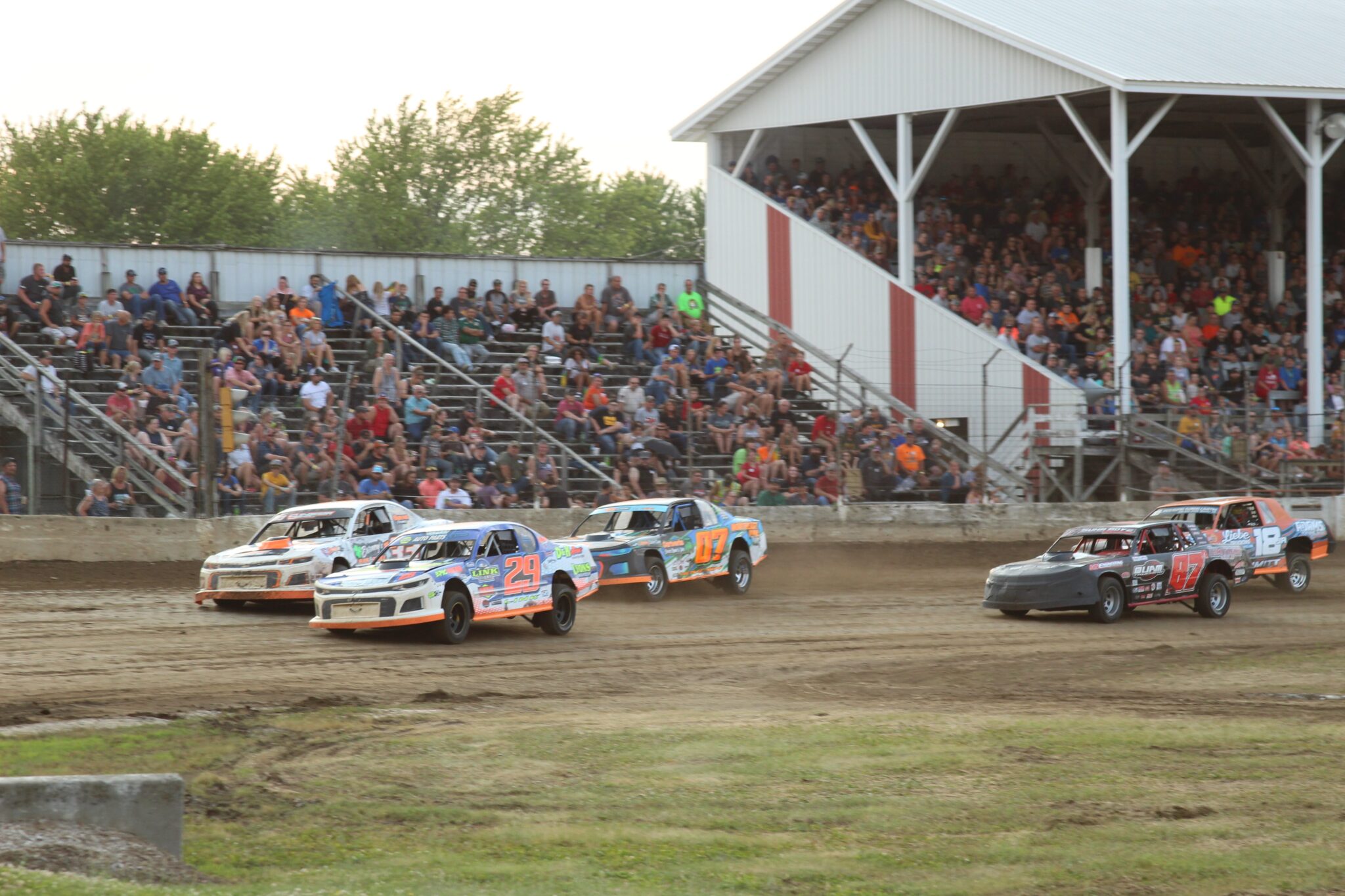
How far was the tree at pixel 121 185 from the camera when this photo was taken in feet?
204

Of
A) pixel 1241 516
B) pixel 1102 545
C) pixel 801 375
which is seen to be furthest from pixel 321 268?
pixel 1241 516

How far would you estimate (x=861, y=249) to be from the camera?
35.3 metres

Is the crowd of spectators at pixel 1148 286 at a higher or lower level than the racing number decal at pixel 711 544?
higher

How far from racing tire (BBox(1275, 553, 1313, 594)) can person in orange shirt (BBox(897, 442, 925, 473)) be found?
7095 mm

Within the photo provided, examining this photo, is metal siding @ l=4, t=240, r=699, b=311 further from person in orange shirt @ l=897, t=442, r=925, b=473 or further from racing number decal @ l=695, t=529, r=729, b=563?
racing number decal @ l=695, t=529, r=729, b=563

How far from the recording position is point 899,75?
3412 cm

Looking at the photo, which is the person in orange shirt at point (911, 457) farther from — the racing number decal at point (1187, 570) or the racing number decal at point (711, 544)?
the racing number decal at point (1187, 570)

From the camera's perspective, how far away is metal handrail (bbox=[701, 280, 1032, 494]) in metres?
28.8

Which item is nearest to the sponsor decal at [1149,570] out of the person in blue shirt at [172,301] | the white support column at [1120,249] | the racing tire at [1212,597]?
the racing tire at [1212,597]

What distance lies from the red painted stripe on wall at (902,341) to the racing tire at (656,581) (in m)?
12.5

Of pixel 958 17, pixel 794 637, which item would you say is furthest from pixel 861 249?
pixel 794 637

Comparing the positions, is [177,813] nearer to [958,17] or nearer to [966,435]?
[966,435]

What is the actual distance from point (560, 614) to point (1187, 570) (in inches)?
303

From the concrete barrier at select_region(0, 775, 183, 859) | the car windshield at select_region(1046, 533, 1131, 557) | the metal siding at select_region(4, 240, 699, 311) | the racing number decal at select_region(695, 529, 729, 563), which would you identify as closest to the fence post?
the racing number decal at select_region(695, 529, 729, 563)
